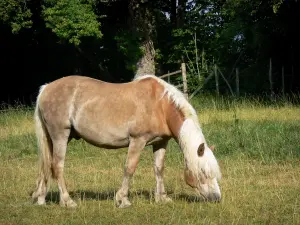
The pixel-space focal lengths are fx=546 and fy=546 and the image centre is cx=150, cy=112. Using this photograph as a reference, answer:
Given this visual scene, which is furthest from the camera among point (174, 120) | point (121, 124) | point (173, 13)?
point (173, 13)

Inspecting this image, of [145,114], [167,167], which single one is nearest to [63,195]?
[145,114]

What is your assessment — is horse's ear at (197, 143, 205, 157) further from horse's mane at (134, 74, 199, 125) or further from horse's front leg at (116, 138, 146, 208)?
horse's front leg at (116, 138, 146, 208)

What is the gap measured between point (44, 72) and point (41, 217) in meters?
27.7

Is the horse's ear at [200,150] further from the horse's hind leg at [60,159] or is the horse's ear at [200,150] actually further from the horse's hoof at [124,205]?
the horse's hind leg at [60,159]

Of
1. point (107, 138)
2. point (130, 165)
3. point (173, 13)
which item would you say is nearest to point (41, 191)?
point (107, 138)

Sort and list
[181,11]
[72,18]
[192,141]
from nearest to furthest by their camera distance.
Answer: [192,141] < [72,18] < [181,11]

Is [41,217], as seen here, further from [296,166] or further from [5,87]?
[5,87]

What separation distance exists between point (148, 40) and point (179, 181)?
49.9 feet

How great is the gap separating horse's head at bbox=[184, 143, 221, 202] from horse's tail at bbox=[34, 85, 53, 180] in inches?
77.1

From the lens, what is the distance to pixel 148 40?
75.6 feet

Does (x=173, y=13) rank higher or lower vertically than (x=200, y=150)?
higher

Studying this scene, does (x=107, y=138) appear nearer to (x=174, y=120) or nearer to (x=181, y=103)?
(x=174, y=120)

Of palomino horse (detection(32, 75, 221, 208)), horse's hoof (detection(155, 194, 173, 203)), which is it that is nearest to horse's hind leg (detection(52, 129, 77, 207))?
palomino horse (detection(32, 75, 221, 208))

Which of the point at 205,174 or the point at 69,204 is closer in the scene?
the point at 205,174
